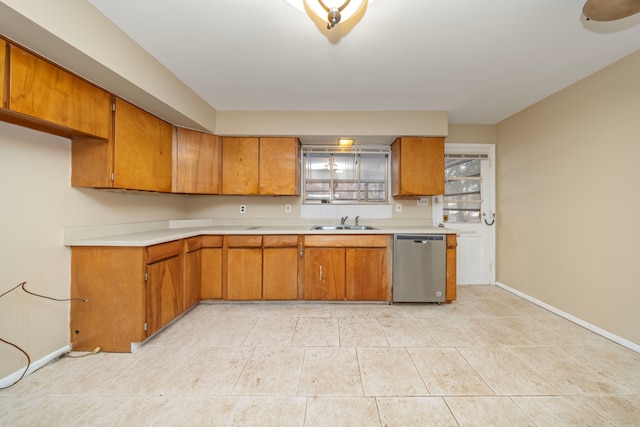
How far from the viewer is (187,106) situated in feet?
8.17

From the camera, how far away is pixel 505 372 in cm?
171

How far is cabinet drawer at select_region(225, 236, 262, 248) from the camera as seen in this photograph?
285 cm

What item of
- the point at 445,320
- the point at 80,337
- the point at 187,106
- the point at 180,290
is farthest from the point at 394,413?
the point at 187,106

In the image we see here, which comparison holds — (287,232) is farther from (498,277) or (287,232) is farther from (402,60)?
(498,277)

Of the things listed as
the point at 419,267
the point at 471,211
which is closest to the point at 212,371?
the point at 419,267

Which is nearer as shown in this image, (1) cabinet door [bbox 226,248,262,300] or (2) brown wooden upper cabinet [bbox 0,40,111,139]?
(2) brown wooden upper cabinet [bbox 0,40,111,139]

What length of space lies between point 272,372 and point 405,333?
124cm

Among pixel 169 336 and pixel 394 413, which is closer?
pixel 394 413

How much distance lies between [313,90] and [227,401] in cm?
270

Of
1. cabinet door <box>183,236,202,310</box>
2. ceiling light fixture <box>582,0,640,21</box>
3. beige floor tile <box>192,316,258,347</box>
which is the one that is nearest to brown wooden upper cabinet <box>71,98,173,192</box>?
cabinet door <box>183,236,202,310</box>

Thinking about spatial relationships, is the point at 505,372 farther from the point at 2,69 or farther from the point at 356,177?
the point at 2,69

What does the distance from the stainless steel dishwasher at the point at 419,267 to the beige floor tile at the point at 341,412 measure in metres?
1.55

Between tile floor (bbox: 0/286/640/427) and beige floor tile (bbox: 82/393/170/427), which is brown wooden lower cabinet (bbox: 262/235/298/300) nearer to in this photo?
tile floor (bbox: 0/286/640/427)

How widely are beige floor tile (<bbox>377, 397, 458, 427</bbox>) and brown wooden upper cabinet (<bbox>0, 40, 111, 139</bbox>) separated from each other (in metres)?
2.71
